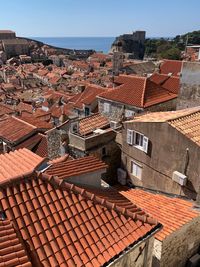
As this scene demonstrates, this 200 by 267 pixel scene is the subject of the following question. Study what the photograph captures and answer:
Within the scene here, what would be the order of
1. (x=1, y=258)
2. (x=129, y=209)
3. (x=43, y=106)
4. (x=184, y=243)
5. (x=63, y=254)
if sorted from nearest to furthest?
1. (x=1, y=258)
2. (x=63, y=254)
3. (x=129, y=209)
4. (x=184, y=243)
5. (x=43, y=106)

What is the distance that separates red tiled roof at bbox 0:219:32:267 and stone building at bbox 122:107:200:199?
7.89 meters

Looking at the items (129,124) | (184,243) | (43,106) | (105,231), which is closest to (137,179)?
(129,124)

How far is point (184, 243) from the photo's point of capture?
35.3ft

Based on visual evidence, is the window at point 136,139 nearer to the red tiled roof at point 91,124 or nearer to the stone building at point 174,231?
the stone building at point 174,231

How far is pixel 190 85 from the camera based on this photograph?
1750 centimetres

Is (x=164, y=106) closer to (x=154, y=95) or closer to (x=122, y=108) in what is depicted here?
(x=154, y=95)

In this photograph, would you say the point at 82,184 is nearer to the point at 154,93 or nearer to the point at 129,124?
the point at 129,124

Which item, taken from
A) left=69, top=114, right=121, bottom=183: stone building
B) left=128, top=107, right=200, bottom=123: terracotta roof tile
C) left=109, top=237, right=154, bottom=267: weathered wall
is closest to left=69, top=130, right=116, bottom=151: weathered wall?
left=69, top=114, right=121, bottom=183: stone building

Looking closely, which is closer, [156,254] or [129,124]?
[156,254]

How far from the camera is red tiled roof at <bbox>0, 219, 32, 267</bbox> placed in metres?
5.75

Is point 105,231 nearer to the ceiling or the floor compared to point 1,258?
nearer to the floor

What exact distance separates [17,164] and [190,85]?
41.8ft

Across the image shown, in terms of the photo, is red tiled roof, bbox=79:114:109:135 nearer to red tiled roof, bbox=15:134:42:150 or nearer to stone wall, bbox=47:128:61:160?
stone wall, bbox=47:128:61:160

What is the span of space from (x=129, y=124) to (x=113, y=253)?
860 centimetres
